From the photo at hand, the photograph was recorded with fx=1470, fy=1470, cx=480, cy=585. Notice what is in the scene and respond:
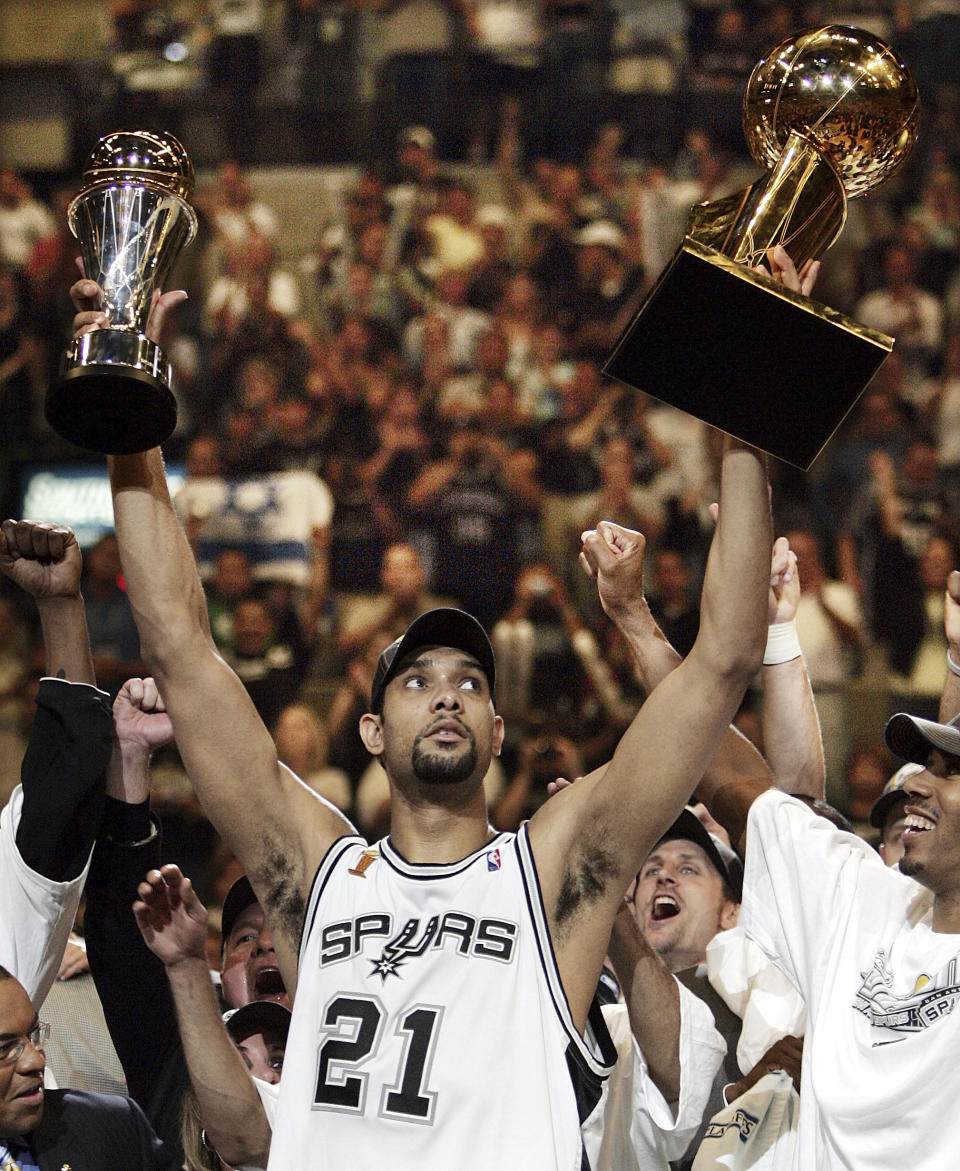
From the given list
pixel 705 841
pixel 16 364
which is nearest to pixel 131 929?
pixel 705 841

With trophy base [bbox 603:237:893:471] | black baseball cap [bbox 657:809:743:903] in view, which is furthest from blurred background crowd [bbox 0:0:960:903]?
trophy base [bbox 603:237:893:471]

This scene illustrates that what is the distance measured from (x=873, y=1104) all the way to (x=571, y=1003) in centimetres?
43

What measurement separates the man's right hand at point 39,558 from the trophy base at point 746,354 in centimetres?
102

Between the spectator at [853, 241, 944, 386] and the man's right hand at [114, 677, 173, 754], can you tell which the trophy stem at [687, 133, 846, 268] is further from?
the spectator at [853, 241, 944, 386]

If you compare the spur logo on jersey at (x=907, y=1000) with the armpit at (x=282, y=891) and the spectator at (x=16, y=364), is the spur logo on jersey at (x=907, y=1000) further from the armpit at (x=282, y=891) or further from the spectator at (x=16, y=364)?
the spectator at (x=16, y=364)

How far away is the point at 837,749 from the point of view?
23.5ft

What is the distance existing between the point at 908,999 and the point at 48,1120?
126cm

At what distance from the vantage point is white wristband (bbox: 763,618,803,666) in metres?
2.74

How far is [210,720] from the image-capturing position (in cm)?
224

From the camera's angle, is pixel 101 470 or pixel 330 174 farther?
→ pixel 330 174

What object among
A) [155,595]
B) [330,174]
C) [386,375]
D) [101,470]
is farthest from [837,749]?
[155,595]

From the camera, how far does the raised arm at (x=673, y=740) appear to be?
204 centimetres

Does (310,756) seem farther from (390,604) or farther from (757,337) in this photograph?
(757,337)

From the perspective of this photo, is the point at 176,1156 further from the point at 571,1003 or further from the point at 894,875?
the point at 894,875
